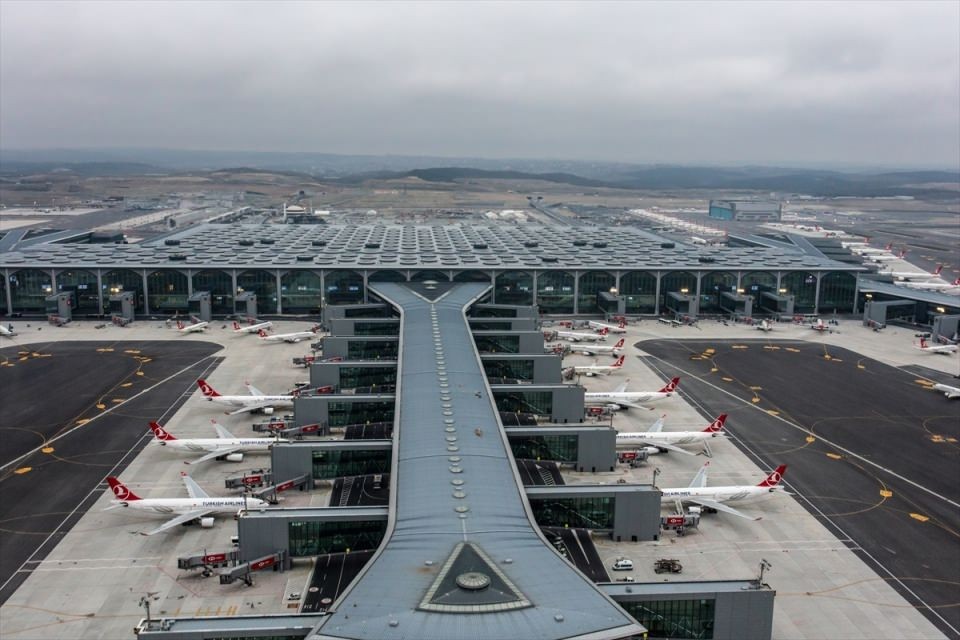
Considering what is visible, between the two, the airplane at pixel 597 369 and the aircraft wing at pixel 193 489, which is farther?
the airplane at pixel 597 369

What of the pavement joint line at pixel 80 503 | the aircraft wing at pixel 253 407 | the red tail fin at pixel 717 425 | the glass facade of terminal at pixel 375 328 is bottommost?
the pavement joint line at pixel 80 503

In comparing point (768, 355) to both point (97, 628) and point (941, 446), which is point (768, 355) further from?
point (97, 628)

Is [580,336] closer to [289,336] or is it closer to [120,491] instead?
[289,336]

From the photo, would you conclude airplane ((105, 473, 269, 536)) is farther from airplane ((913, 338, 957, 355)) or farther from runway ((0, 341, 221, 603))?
airplane ((913, 338, 957, 355))

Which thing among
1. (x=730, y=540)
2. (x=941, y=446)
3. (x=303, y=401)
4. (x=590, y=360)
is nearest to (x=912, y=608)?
(x=730, y=540)

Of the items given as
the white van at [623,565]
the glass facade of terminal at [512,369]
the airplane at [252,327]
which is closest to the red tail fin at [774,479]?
the white van at [623,565]

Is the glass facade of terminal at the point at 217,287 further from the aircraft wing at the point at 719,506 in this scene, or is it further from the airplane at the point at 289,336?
the aircraft wing at the point at 719,506
